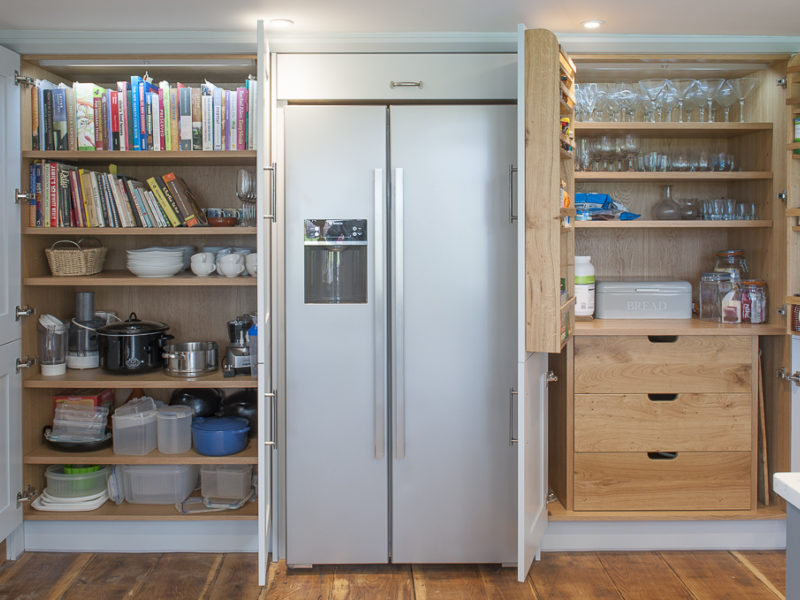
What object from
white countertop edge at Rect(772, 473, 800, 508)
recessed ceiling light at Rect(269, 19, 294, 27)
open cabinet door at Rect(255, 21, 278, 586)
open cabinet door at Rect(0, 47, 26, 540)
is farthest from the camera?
open cabinet door at Rect(0, 47, 26, 540)

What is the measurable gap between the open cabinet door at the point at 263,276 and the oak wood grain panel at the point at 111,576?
656 millimetres

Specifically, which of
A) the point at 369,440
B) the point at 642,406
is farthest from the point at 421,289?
the point at 642,406

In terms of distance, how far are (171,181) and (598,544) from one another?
2.25m

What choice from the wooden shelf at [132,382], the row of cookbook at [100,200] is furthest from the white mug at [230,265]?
the wooden shelf at [132,382]

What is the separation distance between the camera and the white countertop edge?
51.9 inches

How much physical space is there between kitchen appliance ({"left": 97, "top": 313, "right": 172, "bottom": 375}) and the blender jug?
0.16 meters

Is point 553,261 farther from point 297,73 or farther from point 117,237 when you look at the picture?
point 117,237

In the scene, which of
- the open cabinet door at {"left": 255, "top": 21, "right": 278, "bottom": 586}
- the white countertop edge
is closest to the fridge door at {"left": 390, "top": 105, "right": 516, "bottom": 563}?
the open cabinet door at {"left": 255, "top": 21, "right": 278, "bottom": 586}

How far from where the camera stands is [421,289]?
9.75 ft

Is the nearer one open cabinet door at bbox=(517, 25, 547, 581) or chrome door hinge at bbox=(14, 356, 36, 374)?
open cabinet door at bbox=(517, 25, 547, 581)

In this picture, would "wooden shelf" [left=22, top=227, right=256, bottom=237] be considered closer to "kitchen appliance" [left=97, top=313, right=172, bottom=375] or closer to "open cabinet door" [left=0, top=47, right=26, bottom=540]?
"open cabinet door" [left=0, top=47, right=26, bottom=540]

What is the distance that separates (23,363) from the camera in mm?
3049

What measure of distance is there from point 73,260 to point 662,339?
237 centimetres

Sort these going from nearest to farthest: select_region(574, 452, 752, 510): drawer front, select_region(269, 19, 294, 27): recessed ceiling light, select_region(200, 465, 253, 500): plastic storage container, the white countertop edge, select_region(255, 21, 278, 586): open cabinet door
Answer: the white countertop edge → select_region(255, 21, 278, 586): open cabinet door → select_region(269, 19, 294, 27): recessed ceiling light → select_region(574, 452, 752, 510): drawer front → select_region(200, 465, 253, 500): plastic storage container
